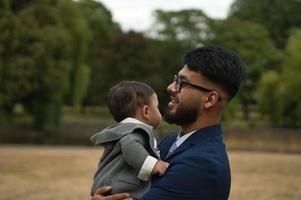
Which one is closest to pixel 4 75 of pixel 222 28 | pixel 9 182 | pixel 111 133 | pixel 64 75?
pixel 64 75

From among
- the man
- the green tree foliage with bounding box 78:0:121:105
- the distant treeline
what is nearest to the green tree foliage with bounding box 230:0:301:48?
the distant treeline

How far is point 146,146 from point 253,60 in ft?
124

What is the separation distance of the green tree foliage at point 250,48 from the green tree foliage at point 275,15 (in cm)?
1159

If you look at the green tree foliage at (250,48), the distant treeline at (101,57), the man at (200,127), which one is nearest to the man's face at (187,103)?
the man at (200,127)

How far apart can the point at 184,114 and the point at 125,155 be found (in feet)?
0.96

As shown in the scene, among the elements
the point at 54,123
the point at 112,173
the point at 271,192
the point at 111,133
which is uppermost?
the point at 111,133

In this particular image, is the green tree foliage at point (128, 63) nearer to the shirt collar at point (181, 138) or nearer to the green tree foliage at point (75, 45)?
the green tree foliage at point (75, 45)

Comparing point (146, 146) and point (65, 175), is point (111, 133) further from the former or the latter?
point (65, 175)

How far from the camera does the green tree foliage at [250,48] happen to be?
39062 mm

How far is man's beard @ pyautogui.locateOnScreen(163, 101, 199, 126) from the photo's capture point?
208 centimetres

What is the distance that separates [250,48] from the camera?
39.5 meters

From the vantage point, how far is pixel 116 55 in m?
37.3

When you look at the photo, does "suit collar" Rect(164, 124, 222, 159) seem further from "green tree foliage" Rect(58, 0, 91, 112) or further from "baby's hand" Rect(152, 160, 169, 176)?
"green tree foliage" Rect(58, 0, 91, 112)

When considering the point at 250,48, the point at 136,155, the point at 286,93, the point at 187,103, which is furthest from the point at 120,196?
the point at 250,48
